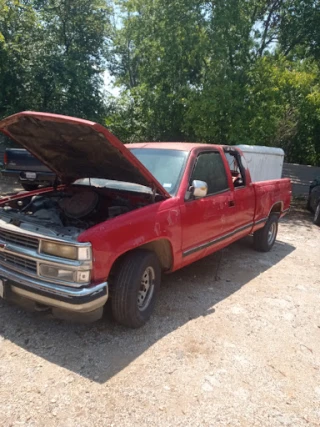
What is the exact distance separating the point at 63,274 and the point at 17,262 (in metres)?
0.58

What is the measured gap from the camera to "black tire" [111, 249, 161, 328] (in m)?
3.31

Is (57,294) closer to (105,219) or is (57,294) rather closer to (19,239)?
(19,239)

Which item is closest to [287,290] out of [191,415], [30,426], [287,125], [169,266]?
[169,266]

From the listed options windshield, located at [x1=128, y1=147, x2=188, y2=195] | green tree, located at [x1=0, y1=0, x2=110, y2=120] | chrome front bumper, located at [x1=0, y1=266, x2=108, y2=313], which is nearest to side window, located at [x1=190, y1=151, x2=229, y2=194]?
windshield, located at [x1=128, y1=147, x2=188, y2=195]

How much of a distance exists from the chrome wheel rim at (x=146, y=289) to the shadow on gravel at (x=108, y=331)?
9.0 inches

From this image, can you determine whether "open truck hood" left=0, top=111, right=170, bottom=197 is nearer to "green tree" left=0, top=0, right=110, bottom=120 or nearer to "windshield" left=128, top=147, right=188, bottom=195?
"windshield" left=128, top=147, right=188, bottom=195

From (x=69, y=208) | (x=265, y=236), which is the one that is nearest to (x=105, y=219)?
(x=69, y=208)

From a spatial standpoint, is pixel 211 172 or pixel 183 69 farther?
pixel 183 69

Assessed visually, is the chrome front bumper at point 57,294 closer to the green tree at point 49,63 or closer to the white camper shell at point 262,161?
the white camper shell at point 262,161

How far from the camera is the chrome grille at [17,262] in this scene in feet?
10.4

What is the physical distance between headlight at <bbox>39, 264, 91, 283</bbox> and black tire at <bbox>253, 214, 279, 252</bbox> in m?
4.18

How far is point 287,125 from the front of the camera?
14.3 meters

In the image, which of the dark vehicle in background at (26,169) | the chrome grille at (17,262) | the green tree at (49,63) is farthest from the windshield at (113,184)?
the green tree at (49,63)

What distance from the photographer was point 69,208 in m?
3.89
